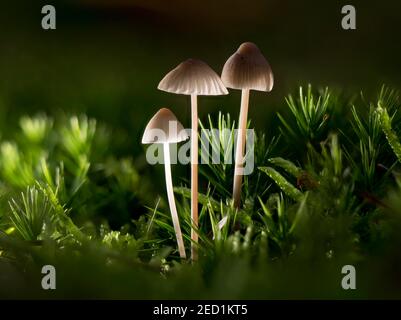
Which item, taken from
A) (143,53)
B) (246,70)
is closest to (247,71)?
(246,70)

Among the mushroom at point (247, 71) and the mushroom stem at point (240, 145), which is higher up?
the mushroom at point (247, 71)

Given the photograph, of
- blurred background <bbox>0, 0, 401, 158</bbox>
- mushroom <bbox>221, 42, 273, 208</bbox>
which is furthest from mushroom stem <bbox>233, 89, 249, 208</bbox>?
blurred background <bbox>0, 0, 401, 158</bbox>

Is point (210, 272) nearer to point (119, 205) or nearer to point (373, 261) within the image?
point (373, 261)

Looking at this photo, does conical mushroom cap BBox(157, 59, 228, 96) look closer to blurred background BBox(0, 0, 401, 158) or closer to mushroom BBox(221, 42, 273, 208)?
mushroom BBox(221, 42, 273, 208)

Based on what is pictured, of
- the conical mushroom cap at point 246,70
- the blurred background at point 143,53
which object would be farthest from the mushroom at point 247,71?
the blurred background at point 143,53

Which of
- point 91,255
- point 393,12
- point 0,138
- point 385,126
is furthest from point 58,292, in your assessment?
point 393,12

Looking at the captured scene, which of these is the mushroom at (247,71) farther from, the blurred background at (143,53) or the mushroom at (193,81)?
the blurred background at (143,53)
